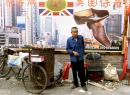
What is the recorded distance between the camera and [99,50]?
10.6m

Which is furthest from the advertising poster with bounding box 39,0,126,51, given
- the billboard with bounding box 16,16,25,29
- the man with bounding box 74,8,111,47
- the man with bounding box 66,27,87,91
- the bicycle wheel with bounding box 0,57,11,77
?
the man with bounding box 66,27,87,91

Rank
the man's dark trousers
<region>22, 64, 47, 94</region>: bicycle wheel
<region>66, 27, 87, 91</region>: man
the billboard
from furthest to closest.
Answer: the billboard
the man's dark trousers
<region>66, 27, 87, 91</region>: man
<region>22, 64, 47, 94</region>: bicycle wheel

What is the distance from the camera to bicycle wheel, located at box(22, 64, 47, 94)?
28.9 ft

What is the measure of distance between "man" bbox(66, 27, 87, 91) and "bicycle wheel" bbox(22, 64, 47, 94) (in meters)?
0.87

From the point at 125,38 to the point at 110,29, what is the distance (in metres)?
0.56

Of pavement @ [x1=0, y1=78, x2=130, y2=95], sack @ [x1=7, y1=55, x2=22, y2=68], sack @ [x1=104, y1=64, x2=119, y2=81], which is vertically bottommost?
pavement @ [x1=0, y1=78, x2=130, y2=95]

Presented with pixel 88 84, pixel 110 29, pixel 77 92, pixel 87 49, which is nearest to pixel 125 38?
pixel 110 29

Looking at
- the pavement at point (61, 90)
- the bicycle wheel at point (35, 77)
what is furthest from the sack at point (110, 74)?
the bicycle wheel at point (35, 77)

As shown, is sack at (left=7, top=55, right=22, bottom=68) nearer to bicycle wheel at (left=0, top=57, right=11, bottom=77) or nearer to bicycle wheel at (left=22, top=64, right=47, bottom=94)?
bicycle wheel at (left=22, top=64, right=47, bottom=94)

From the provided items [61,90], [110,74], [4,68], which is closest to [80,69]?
[61,90]

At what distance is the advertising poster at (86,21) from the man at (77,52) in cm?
157

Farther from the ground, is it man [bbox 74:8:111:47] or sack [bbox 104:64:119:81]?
man [bbox 74:8:111:47]

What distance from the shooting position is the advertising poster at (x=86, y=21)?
1041 cm

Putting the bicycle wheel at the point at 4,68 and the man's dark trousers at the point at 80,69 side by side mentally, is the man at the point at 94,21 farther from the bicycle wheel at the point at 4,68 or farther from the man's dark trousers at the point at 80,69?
the bicycle wheel at the point at 4,68
